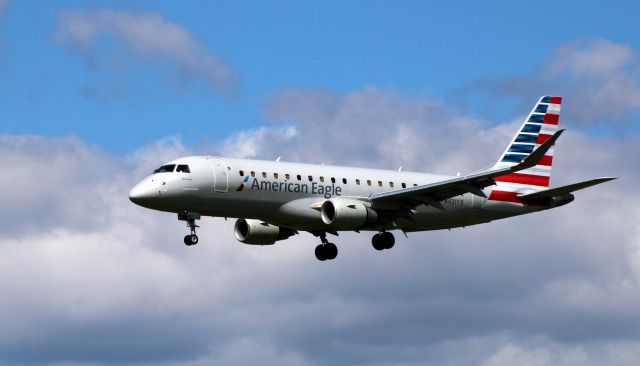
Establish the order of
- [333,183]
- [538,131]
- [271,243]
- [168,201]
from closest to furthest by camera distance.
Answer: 1. [168,201]
2. [333,183]
3. [271,243]
4. [538,131]

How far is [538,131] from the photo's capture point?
81.6 metres

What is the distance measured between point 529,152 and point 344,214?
16.4 meters

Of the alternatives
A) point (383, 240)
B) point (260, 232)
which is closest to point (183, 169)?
point (260, 232)

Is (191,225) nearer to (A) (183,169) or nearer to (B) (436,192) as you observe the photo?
(A) (183,169)

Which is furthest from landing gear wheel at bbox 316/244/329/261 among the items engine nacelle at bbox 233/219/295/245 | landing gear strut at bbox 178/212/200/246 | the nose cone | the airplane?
the nose cone

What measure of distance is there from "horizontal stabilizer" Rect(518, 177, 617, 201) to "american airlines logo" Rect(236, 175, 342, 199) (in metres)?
11.5

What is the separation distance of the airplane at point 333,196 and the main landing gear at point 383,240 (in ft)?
0.18

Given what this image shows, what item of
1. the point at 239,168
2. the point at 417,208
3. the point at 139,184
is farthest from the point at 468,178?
the point at 139,184

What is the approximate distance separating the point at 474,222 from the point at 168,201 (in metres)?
18.8

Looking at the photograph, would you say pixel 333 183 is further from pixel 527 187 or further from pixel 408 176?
pixel 527 187

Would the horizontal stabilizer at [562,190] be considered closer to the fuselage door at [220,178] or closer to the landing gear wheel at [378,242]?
the landing gear wheel at [378,242]

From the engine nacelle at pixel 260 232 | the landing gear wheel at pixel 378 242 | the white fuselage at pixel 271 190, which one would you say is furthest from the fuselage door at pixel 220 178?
the landing gear wheel at pixel 378 242

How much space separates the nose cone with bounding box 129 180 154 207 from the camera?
219 ft

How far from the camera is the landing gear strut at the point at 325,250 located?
75.0m
